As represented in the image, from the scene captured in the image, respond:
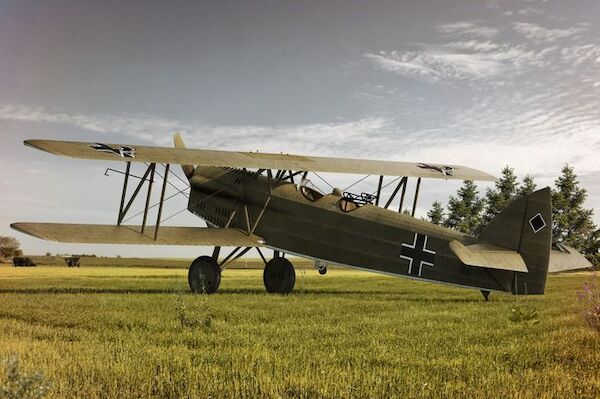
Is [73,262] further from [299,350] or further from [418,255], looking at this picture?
[299,350]

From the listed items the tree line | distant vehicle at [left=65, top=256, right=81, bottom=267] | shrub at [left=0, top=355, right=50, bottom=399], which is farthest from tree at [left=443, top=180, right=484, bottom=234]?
shrub at [left=0, top=355, right=50, bottom=399]

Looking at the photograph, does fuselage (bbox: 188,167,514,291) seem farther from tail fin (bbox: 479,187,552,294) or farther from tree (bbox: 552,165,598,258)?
tree (bbox: 552,165,598,258)

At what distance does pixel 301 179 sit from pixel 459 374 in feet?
37.3

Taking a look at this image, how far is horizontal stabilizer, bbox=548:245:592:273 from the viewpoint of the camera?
1617 centimetres

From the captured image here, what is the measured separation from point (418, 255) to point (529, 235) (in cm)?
299

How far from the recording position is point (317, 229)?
16.6m

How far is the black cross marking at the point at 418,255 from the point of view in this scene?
49.4 feet

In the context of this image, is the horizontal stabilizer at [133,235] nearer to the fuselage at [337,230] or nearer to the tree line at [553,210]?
the fuselage at [337,230]

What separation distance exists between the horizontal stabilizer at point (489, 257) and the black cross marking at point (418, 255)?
1.10 m

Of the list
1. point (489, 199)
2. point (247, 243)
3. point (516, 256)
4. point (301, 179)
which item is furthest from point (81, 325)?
point (489, 199)

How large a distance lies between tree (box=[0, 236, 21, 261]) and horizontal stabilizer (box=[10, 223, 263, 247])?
130ft

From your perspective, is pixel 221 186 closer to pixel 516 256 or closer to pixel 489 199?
pixel 516 256

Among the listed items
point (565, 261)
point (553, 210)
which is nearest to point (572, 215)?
point (553, 210)

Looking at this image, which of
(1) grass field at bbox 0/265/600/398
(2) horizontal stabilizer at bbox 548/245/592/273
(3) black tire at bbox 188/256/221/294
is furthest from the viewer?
(3) black tire at bbox 188/256/221/294
